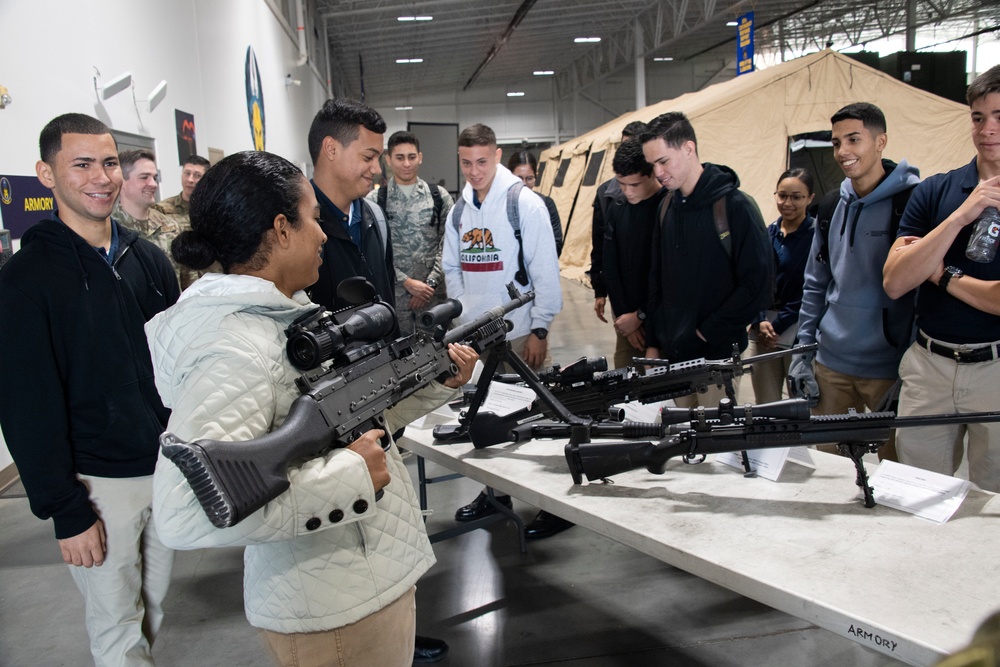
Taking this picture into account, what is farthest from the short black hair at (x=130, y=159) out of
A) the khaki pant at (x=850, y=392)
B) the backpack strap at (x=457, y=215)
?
the khaki pant at (x=850, y=392)

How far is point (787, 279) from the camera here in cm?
338

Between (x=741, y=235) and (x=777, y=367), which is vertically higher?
(x=741, y=235)

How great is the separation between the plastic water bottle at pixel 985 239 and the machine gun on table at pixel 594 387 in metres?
0.46

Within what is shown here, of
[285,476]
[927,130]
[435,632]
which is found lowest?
[435,632]

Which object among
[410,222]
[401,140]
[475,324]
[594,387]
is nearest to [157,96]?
[401,140]

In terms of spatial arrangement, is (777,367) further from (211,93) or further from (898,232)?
(211,93)

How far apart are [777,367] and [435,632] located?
6.92ft

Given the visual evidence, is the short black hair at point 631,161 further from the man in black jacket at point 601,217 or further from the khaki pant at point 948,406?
the khaki pant at point 948,406

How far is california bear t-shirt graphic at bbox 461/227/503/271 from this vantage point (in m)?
2.91

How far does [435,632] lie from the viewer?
239 cm

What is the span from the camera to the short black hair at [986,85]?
71.6 inches

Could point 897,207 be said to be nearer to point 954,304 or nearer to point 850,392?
point 954,304

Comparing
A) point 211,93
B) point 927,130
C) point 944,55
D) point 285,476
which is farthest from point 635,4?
point 285,476

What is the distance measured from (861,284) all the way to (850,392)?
1.34 ft
